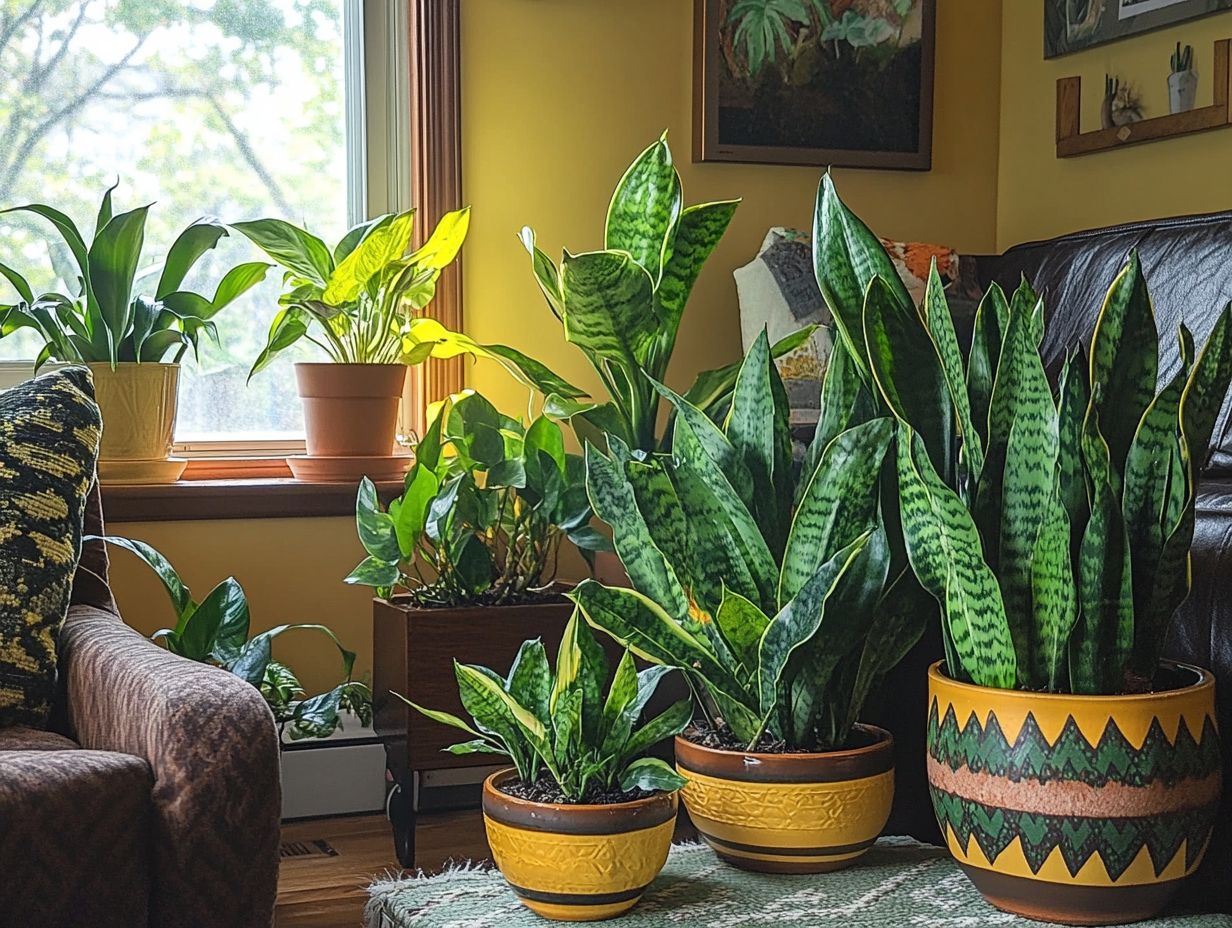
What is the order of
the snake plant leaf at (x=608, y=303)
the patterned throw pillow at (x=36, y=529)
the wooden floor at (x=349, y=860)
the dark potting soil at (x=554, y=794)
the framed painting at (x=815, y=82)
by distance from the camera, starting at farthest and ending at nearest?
the framed painting at (x=815, y=82)
the wooden floor at (x=349, y=860)
the snake plant leaf at (x=608, y=303)
the patterned throw pillow at (x=36, y=529)
the dark potting soil at (x=554, y=794)

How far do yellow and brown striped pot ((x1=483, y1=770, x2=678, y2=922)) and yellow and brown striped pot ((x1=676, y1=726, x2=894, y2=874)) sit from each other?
0.10m

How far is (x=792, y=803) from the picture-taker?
1217mm

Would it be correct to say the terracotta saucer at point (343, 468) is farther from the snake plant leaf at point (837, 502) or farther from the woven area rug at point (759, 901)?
the snake plant leaf at point (837, 502)

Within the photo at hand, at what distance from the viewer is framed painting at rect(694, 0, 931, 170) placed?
292 centimetres

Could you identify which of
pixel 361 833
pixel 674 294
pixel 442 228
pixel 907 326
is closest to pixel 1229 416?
pixel 674 294

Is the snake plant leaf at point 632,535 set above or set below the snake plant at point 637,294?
below

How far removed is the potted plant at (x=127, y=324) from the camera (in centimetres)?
225

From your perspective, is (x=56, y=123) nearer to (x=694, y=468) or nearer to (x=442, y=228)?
(x=442, y=228)

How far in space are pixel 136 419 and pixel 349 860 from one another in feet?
2.69

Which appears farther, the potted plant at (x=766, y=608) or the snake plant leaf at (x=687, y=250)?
the snake plant leaf at (x=687, y=250)

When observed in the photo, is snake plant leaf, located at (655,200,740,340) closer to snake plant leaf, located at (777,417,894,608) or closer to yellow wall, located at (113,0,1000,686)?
snake plant leaf, located at (777,417,894,608)

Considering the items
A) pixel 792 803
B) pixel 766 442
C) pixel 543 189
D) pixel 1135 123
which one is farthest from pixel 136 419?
pixel 1135 123

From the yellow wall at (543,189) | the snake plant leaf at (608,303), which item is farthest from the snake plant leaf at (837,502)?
the yellow wall at (543,189)

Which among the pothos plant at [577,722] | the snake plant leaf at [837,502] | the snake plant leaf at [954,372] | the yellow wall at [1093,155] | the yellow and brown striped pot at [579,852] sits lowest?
the yellow and brown striped pot at [579,852]
